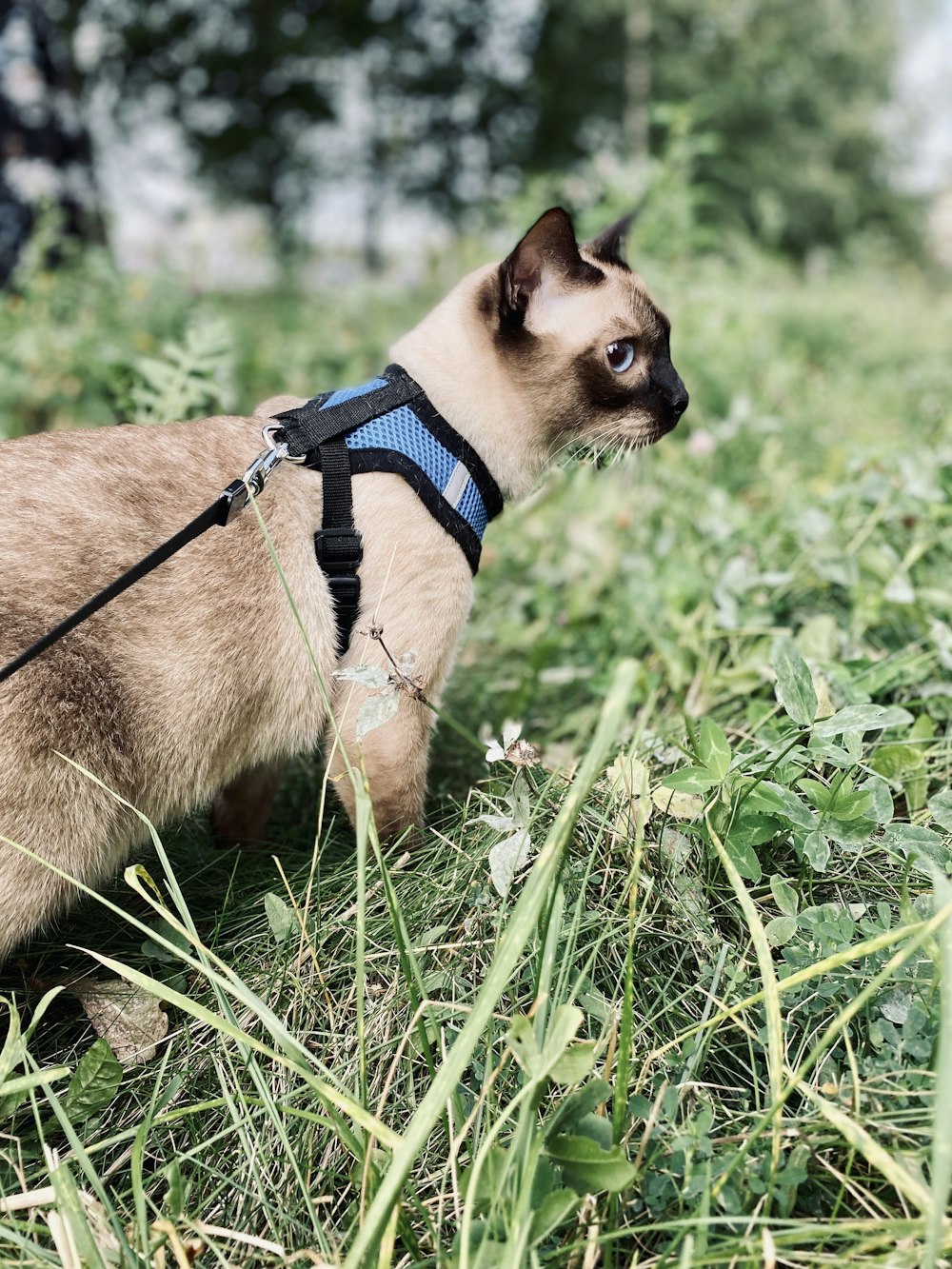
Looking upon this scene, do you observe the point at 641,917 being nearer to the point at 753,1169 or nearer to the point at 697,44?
the point at 753,1169

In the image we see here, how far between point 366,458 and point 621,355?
0.61 meters

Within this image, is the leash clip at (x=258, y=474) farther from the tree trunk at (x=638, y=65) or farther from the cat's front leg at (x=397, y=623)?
Answer: the tree trunk at (x=638, y=65)

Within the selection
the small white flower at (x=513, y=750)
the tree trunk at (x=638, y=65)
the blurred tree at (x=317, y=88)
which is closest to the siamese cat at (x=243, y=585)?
the small white flower at (x=513, y=750)

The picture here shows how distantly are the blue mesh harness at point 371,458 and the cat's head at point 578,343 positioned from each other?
0.76 feet

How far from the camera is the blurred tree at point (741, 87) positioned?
65.1 feet

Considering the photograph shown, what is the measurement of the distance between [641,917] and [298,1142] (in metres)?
0.54

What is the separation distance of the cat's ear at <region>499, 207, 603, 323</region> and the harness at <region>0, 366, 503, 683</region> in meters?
0.26

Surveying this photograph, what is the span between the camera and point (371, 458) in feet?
5.36

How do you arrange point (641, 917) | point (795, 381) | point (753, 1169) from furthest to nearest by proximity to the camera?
point (795, 381), point (641, 917), point (753, 1169)

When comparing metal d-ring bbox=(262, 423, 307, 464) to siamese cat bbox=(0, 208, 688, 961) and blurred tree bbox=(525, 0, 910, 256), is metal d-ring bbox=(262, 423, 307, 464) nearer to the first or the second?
siamese cat bbox=(0, 208, 688, 961)

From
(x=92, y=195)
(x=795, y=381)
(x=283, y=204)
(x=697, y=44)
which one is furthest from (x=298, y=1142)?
(x=697, y=44)

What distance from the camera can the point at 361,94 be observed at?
777 inches

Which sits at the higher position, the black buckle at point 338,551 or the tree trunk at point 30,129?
the tree trunk at point 30,129

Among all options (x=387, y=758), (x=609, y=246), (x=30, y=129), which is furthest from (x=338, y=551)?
(x=30, y=129)
